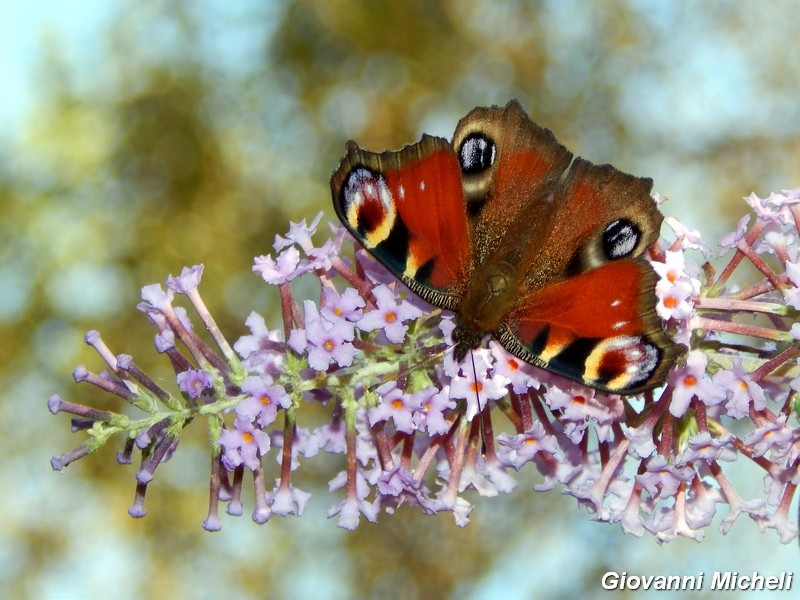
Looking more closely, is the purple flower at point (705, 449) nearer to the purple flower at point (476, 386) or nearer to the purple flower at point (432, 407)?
the purple flower at point (476, 386)

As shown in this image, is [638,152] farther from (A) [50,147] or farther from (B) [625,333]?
(B) [625,333]

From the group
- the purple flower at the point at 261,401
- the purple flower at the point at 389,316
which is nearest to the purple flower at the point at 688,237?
the purple flower at the point at 389,316

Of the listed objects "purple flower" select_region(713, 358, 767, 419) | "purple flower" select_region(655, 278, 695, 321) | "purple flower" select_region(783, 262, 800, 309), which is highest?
"purple flower" select_region(783, 262, 800, 309)

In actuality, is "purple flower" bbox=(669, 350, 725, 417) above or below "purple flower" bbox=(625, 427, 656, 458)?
above

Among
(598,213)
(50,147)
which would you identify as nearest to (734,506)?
(598,213)

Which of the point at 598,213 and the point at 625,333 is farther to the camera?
the point at 598,213

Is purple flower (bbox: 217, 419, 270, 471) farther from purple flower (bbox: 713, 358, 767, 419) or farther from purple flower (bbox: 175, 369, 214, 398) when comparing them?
purple flower (bbox: 713, 358, 767, 419)

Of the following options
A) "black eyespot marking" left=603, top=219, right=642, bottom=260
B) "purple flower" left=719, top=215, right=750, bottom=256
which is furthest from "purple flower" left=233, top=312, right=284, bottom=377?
"purple flower" left=719, top=215, right=750, bottom=256
